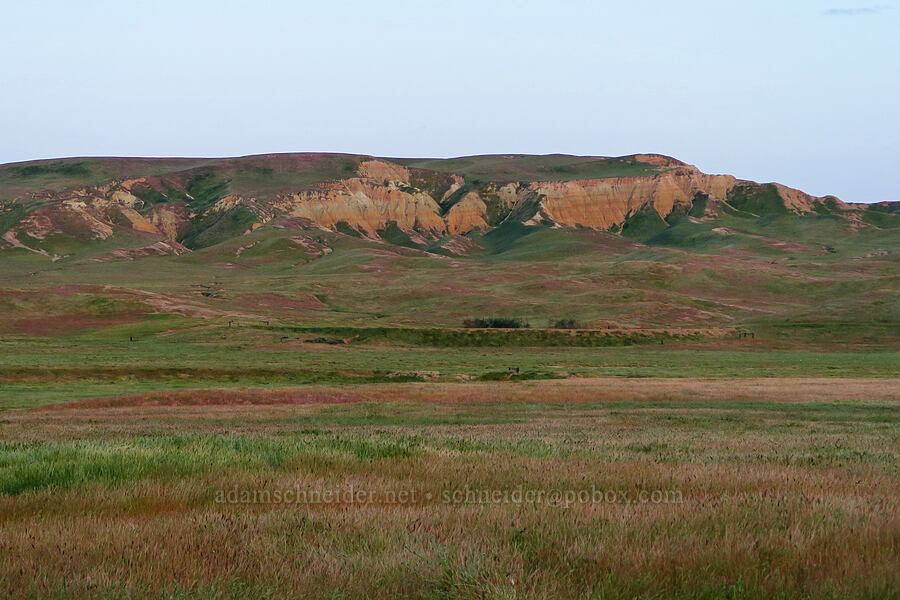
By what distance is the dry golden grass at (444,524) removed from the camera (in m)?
4.70

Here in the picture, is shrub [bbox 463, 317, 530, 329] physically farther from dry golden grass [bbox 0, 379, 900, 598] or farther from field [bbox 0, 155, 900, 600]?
dry golden grass [bbox 0, 379, 900, 598]

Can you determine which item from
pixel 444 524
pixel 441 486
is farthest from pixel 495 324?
pixel 444 524

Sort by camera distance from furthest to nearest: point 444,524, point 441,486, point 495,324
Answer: point 495,324 < point 441,486 < point 444,524

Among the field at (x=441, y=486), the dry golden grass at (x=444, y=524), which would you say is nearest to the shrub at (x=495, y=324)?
the field at (x=441, y=486)

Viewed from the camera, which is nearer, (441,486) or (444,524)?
(444,524)

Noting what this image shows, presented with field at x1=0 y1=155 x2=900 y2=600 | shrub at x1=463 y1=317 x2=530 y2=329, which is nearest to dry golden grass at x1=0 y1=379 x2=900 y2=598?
field at x1=0 y1=155 x2=900 y2=600

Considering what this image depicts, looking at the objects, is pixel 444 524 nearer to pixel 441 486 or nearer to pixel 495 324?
pixel 441 486

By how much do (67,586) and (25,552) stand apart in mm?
815

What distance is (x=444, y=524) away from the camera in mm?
6023

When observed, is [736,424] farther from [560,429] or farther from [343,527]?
[343,527]

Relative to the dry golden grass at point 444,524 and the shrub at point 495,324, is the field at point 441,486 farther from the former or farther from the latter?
the shrub at point 495,324

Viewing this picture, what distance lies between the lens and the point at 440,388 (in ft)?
132

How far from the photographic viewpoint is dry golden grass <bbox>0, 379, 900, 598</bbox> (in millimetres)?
4695

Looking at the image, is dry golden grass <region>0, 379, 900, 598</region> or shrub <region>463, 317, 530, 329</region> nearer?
dry golden grass <region>0, 379, 900, 598</region>
